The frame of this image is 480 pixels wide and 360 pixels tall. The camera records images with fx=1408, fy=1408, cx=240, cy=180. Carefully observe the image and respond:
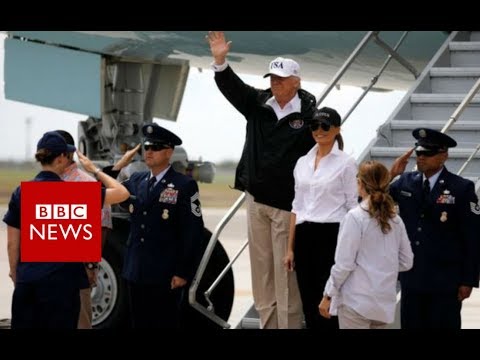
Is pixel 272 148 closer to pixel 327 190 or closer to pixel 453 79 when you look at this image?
pixel 327 190

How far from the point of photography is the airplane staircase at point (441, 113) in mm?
9352

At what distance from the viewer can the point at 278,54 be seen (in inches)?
532

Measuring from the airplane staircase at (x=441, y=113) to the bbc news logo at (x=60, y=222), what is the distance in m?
1.27

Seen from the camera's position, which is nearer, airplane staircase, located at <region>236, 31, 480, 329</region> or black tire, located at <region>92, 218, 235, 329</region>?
airplane staircase, located at <region>236, 31, 480, 329</region>

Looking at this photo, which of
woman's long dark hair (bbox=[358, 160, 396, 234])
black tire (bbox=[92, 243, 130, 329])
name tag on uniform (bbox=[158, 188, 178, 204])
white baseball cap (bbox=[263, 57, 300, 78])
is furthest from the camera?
black tire (bbox=[92, 243, 130, 329])

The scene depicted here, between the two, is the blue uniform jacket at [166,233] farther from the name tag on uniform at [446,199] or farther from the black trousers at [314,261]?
the name tag on uniform at [446,199]

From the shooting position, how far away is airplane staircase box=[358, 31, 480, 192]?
9.38 metres

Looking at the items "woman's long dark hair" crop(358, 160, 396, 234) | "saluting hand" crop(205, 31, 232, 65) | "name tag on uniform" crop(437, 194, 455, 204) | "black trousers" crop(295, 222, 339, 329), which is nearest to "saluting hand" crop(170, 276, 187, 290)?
"black trousers" crop(295, 222, 339, 329)

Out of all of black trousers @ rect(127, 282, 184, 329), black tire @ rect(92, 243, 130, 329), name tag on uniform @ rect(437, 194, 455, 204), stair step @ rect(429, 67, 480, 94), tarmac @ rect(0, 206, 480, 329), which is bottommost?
tarmac @ rect(0, 206, 480, 329)

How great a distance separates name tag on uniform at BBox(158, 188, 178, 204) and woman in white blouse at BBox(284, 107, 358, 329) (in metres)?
0.82

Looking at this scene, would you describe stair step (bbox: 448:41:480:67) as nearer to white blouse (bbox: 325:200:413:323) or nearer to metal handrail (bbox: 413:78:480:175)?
metal handrail (bbox: 413:78:480:175)

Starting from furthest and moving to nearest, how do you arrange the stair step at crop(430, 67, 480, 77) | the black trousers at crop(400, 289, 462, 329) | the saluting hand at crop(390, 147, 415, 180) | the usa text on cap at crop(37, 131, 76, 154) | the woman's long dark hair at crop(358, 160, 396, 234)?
the stair step at crop(430, 67, 480, 77), the saluting hand at crop(390, 147, 415, 180), the black trousers at crop(400, 289, 462, 329), the usa text on cap at crop(37, 131, 76, 154), the woman's long dark hair at crop(358, 160, 396, 234)
